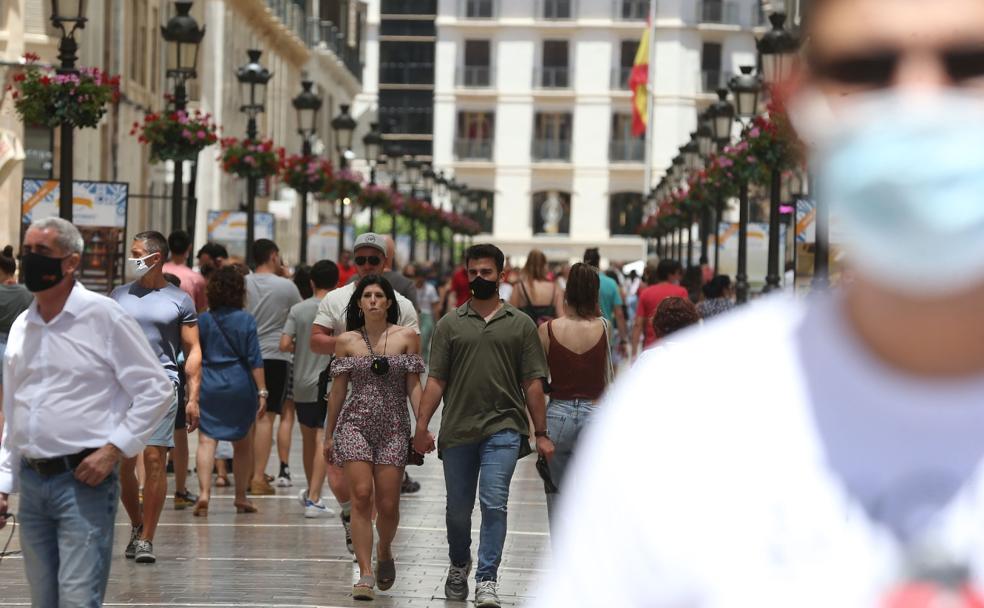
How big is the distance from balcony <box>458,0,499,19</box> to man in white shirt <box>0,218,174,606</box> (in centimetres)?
8803

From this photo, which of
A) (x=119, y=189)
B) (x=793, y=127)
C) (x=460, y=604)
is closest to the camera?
(x=793, y=127)

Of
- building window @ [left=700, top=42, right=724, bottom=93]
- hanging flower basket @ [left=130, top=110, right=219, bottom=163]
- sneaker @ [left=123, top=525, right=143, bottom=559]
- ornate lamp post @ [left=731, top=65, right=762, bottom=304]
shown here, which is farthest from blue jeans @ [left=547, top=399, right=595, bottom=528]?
building window @ [left=700, top=42, right=724, bottom=93]

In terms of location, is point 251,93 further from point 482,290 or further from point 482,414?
point 482,414

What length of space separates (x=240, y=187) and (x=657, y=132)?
1672 inches

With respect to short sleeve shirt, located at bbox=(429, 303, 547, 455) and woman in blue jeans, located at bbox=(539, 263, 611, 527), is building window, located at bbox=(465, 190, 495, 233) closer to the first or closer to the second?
woman in blue jeans, located at bbox=(539, 263, 611, 527)

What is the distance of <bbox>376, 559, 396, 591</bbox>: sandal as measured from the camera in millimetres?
→ 9750

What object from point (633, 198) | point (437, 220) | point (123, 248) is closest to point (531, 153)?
point (633, 198)

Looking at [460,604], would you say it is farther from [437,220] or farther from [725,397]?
[437,220]

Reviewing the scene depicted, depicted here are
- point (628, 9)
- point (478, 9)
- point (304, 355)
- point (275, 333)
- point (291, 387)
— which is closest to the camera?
point (304, 355)

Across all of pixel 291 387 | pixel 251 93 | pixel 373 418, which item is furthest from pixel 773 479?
pixel 251 93

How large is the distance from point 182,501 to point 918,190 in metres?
12.4

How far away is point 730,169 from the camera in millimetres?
28016

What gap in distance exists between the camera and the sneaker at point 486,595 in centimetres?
922

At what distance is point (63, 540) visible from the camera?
6117 millimetres
